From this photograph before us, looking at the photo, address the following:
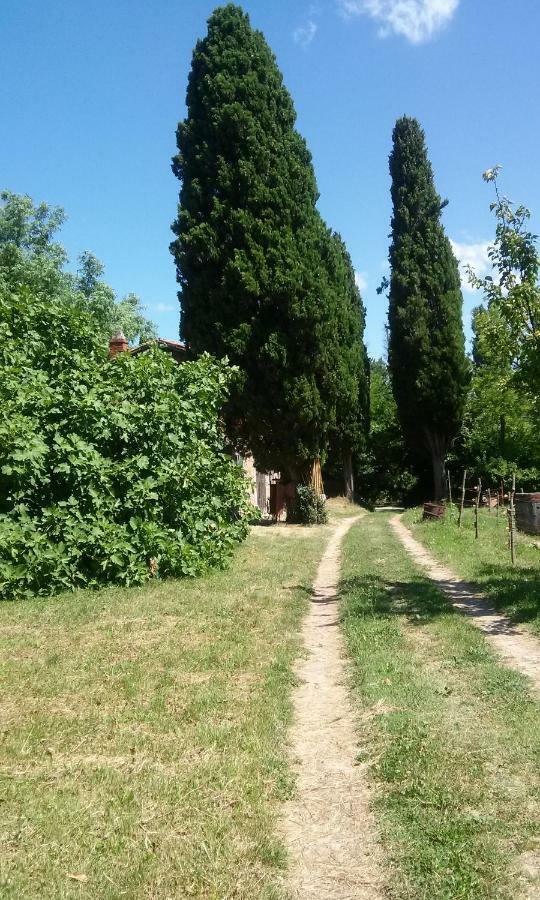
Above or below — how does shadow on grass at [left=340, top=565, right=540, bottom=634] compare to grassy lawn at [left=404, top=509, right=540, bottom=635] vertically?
below

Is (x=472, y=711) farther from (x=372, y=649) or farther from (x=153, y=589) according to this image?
(x=153, y=589)

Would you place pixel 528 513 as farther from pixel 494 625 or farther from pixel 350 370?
pixel 494 625

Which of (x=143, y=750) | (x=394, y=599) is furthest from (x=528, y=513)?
(x=143, y=750)

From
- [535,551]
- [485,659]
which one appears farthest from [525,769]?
[535,551]

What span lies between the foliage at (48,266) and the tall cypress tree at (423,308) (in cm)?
1422

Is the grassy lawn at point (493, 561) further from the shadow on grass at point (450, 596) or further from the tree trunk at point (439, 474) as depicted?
the tree trunk at point (439, 474)

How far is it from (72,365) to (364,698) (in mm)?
7173

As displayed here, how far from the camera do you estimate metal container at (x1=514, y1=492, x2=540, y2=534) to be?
20.3m

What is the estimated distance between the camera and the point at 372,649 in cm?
691

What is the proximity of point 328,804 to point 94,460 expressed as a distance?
6.97 metres

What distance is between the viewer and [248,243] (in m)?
20.1

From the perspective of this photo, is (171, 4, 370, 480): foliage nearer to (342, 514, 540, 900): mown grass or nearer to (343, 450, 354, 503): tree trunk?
(342, 514, 540, 900): mown grass

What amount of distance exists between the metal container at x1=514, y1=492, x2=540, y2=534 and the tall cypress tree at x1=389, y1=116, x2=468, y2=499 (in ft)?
38.6

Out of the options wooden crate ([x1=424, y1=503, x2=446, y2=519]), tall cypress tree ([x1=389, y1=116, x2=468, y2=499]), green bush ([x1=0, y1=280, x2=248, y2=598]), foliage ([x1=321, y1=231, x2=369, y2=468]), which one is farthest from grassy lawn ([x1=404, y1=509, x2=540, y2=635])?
tall cypress tree ([x1=389, y1=116, x2=468, y2=499])
